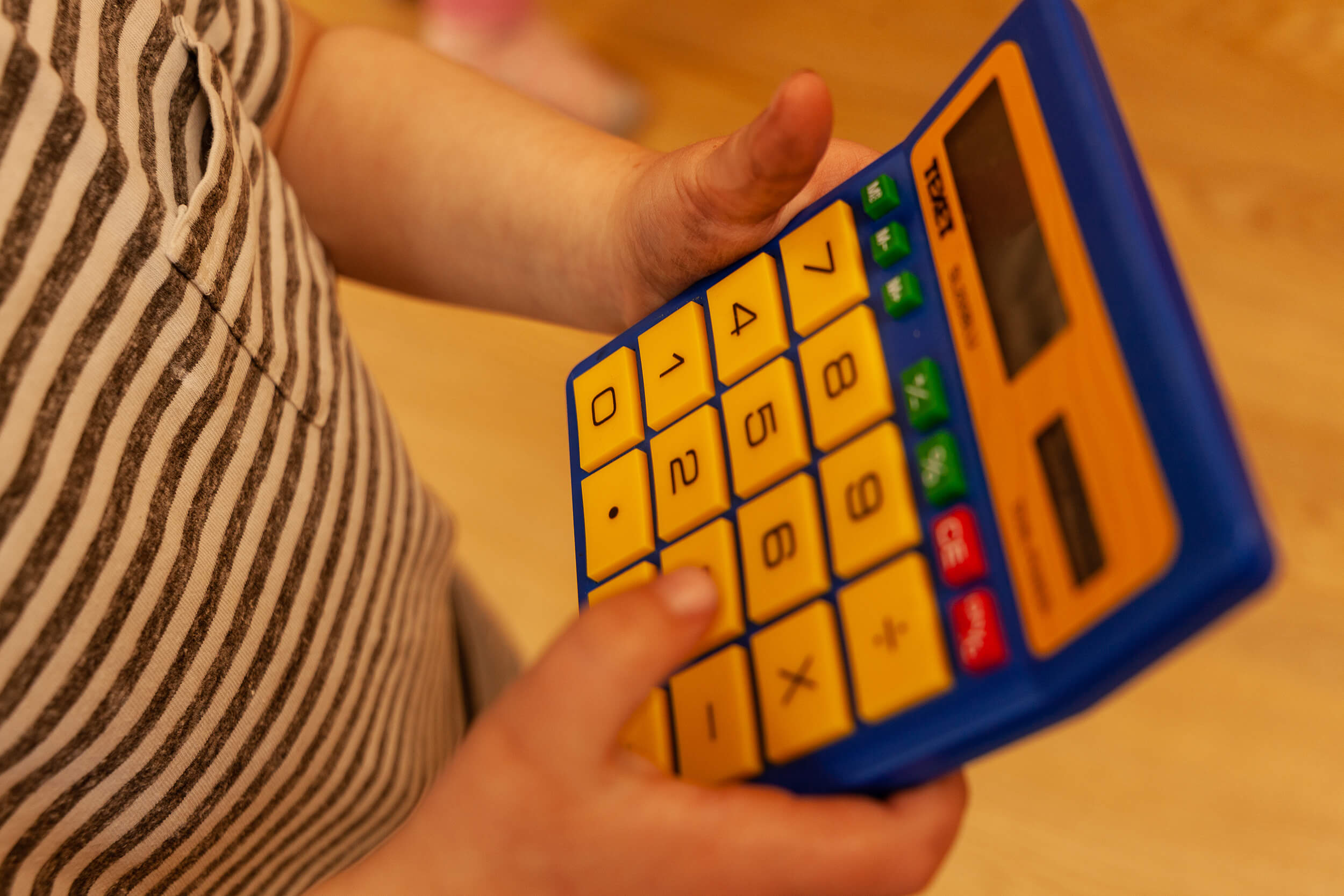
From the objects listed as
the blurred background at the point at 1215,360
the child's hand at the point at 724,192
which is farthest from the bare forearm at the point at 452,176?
the blurred background at the point at 1215,360

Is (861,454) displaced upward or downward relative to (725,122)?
downward

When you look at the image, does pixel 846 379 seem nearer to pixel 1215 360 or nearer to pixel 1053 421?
pixel 1053 421

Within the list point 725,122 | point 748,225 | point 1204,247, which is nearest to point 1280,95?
point 1204,247

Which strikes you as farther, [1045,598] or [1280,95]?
[1280,95]

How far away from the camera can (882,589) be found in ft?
0.78

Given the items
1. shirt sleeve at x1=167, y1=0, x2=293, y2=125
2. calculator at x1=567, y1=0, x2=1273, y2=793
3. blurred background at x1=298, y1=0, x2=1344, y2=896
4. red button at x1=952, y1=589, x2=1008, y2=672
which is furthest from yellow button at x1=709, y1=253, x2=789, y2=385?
blurred background at x1=298, y1=0, x2=1344, y2=896

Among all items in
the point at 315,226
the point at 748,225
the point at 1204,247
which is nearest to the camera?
the point at 748,225

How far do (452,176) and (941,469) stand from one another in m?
0.26

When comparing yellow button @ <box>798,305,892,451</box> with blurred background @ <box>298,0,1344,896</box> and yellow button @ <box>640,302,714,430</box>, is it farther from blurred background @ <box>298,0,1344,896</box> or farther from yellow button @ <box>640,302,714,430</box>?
blurred background @ <box>298,0,1344,896</box>

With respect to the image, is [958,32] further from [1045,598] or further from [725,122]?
[1045,598]

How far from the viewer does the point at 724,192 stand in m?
0.30

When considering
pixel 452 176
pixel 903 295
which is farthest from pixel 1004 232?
pixel 452 176

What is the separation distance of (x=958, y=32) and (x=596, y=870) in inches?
31.2

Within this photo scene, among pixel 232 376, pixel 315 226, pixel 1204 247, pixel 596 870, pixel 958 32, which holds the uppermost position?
pixel 958 32
